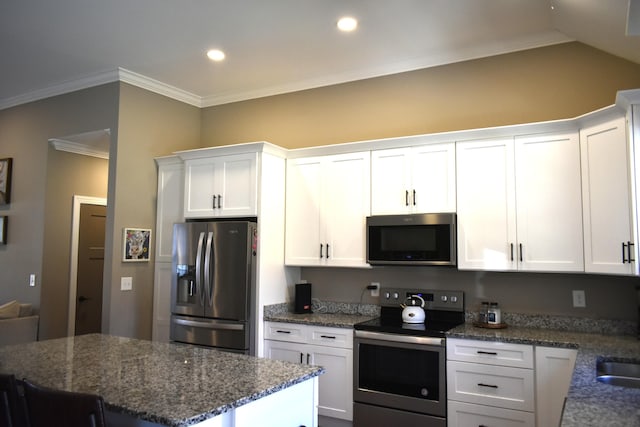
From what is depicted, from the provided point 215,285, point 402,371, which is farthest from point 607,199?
point 215,285

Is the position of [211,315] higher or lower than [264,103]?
lower

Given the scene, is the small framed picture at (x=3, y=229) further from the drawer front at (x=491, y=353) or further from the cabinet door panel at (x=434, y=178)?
the drawer front at (x=491, y=353)

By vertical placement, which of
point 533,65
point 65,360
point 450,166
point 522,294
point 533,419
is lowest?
point 533,419

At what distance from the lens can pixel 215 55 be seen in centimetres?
400

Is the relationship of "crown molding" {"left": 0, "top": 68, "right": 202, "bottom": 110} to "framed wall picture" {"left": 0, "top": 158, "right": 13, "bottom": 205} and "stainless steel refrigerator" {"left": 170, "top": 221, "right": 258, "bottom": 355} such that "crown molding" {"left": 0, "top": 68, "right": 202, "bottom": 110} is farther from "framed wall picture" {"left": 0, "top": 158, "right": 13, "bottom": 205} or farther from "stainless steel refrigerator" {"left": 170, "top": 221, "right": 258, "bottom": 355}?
"stainless steel refrigerator" {"left": 170, "top": 221, "right": 258, "bottom": 355}

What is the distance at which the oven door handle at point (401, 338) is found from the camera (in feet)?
10.5

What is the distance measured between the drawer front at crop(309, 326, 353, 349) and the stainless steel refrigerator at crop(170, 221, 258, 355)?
52 centimetres

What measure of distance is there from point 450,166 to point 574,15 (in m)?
1.21

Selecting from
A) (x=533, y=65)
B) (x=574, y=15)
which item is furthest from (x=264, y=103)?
(x=574, y=15)

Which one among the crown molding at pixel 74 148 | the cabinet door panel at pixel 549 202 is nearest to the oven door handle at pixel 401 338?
the cabinet door panel at pixel 549 202

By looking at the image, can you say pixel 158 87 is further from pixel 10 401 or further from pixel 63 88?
pixel 10 401

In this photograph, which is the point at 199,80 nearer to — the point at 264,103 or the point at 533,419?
the point at 264,103

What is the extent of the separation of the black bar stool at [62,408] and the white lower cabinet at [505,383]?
91.3 inches

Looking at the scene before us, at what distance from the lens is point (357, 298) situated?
4176mm
